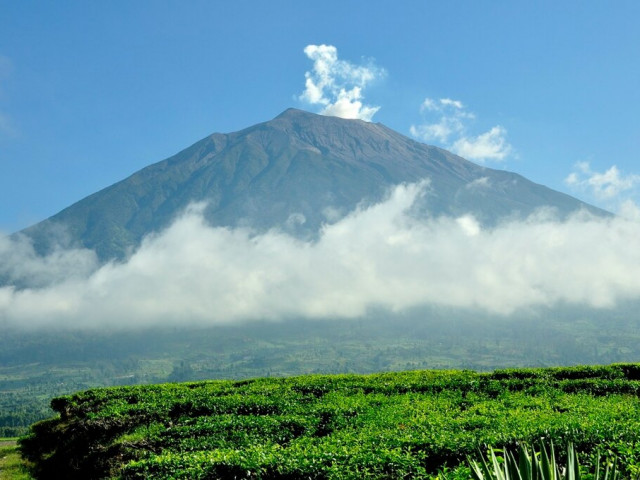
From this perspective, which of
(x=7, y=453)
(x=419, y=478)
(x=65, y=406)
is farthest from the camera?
(x=65, y=406)

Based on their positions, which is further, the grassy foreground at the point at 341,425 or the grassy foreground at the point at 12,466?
the grassy foreground at the point at 12,466

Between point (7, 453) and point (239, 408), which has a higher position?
point (239, 408)

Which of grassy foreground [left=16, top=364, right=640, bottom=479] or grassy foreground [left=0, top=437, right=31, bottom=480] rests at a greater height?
grassy foreground [left=16, top=364, right=640, bottom=479]

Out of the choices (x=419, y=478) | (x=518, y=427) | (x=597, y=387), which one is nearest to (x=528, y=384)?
(x=597, y=387)

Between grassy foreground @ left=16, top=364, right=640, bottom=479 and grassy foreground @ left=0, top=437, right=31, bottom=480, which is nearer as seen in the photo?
grassy foreground @ left=16, top=364, right=640, bottom=479

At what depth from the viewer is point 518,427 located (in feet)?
37.4

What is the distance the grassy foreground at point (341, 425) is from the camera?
1014 centimetres

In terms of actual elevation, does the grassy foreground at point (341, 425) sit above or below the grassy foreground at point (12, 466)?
above

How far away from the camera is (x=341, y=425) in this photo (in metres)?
14.7

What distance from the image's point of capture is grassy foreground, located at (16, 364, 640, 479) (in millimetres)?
10141

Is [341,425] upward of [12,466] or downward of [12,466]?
upward

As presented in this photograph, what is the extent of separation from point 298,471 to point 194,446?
5.07m

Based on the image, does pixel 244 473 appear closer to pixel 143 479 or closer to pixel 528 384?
pixel 143 479

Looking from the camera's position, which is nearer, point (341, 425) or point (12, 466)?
point (341, 425)
